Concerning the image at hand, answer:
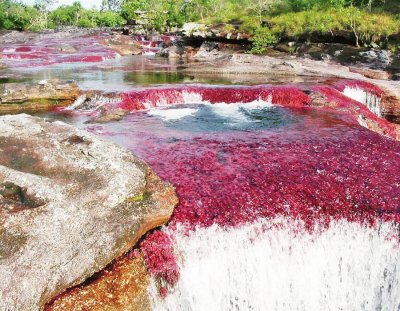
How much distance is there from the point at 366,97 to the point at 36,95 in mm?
18617

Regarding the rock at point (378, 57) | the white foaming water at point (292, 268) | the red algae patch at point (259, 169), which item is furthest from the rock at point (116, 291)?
the rock at point (378, 57)

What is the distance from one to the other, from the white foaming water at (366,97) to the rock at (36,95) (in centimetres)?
1573

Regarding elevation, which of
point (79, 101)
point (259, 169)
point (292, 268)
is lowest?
point (292, 268)

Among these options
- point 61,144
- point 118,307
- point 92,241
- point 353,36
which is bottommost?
point 118,307

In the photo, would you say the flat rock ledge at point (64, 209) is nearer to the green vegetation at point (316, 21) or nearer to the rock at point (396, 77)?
the rock at point (396, 77)

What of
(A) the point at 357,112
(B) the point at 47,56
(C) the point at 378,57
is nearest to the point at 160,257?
(A) the point at 357,112

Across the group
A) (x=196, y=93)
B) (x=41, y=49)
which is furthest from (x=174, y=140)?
(x=41, y=49)

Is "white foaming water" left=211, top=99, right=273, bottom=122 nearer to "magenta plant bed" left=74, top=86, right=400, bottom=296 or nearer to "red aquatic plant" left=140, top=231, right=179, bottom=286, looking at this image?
A: "magenta plant bed" left=74, top=86, right=400, bottom=296

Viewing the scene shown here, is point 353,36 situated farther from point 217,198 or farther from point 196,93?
point 217,198

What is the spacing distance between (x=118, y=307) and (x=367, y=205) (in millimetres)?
5452

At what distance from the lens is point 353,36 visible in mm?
35094

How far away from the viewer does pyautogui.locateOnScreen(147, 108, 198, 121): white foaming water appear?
52.9 ft

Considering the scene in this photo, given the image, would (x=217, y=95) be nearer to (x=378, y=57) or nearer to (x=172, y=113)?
(x=172, y=113)

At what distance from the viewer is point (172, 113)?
17031 millimetres
